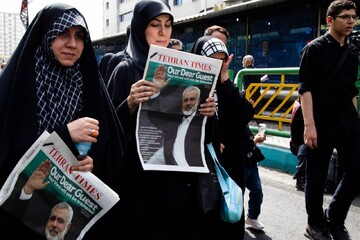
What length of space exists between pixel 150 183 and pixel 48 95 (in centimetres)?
60

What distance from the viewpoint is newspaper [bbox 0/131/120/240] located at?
1.38m

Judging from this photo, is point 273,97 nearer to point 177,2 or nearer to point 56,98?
point 56,98

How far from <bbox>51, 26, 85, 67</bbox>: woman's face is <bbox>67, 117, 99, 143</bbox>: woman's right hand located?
0.26m

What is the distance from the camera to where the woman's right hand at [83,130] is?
1.43m

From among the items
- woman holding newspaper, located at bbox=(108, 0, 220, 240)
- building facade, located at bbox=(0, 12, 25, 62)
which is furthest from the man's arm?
building facade, located at bbox=(0, 12, 25, 62)

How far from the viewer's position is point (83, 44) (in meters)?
1.62

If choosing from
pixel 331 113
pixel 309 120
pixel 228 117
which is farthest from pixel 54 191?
pixel 331 113

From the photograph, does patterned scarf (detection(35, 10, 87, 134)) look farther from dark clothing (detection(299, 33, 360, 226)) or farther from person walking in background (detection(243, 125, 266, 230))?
dark clothing (detection(299, 33, 360, 226))

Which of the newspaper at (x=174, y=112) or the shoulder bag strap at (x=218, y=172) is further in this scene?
the shoulder bag strap at (x=218, y=172)

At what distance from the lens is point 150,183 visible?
5.85 ft

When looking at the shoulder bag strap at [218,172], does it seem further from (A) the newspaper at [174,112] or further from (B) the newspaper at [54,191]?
(B) the newspaper at [54,191]

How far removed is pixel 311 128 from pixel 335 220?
0.76 meters

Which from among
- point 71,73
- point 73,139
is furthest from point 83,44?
point 73,139

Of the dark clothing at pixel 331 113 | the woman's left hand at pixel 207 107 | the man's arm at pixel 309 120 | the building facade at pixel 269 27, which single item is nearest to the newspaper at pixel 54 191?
the woman's left hand at pixel 207 107
